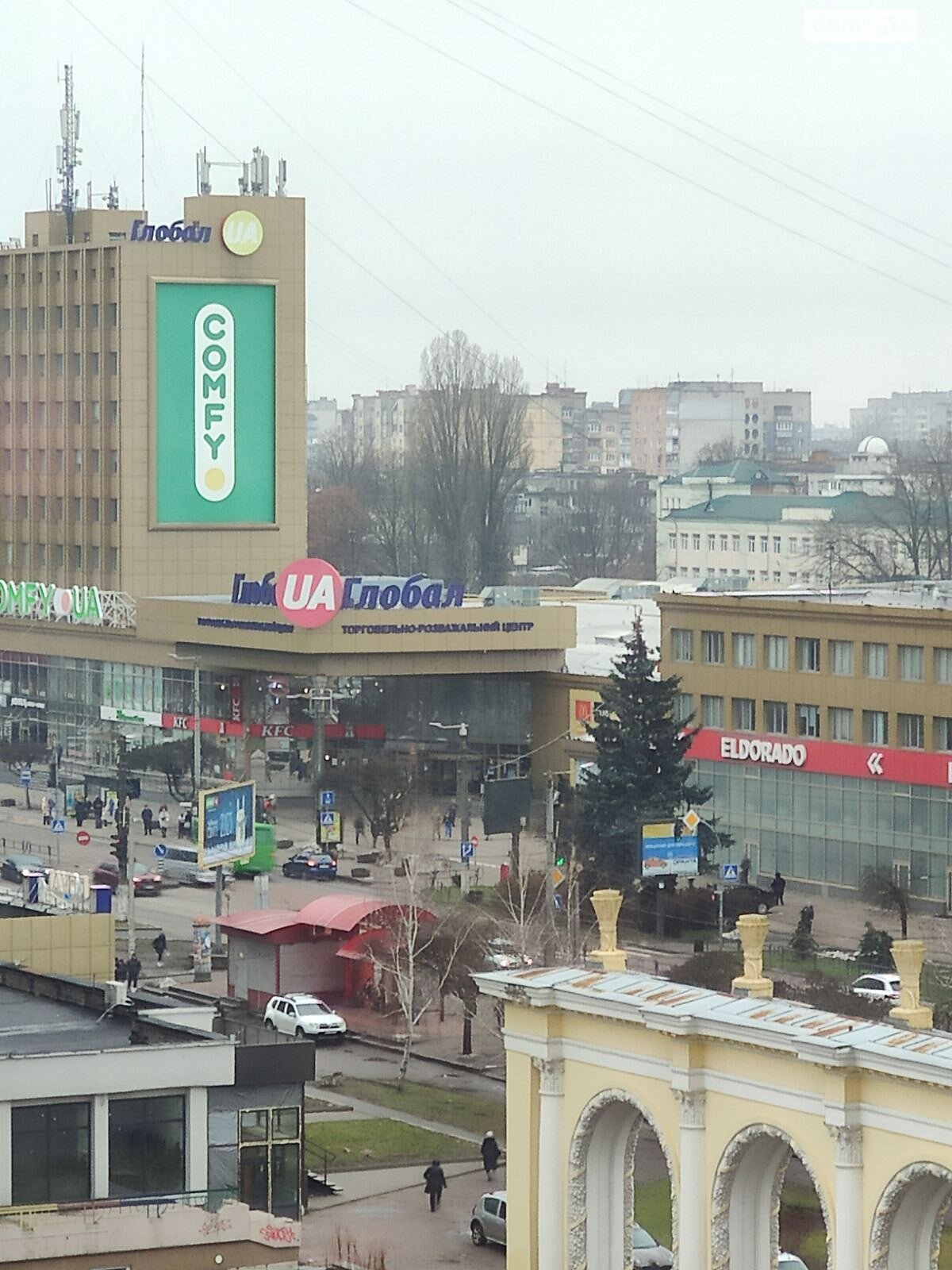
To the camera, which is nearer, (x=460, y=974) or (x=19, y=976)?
(x=19, y=976)

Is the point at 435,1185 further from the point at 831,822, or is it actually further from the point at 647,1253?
the point at 831,822

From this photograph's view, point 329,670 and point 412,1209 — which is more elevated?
point 329,670

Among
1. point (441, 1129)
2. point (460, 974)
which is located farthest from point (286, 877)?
point (441, 1129)

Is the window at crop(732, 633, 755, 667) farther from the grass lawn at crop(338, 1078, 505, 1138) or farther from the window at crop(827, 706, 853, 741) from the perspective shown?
the grass lawn at crop(338, 1078, 505, 1138)

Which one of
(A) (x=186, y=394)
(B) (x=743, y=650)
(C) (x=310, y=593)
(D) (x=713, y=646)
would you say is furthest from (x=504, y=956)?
(A) (x=186, y=394)

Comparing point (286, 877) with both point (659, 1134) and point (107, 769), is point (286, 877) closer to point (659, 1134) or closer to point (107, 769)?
point (107, 769)

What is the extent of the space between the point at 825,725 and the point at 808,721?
497mm

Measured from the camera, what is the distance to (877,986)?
162ft

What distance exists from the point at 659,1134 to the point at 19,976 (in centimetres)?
697

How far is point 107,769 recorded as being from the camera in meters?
91.4

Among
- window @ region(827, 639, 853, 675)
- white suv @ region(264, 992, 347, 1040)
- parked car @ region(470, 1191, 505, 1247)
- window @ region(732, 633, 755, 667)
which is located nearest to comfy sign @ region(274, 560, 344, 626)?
window @ region(732, 633, 755, 667)

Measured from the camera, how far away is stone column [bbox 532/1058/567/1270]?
29.0m

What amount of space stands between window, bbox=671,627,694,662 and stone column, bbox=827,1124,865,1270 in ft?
139

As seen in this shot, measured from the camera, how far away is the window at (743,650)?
2635 inches
